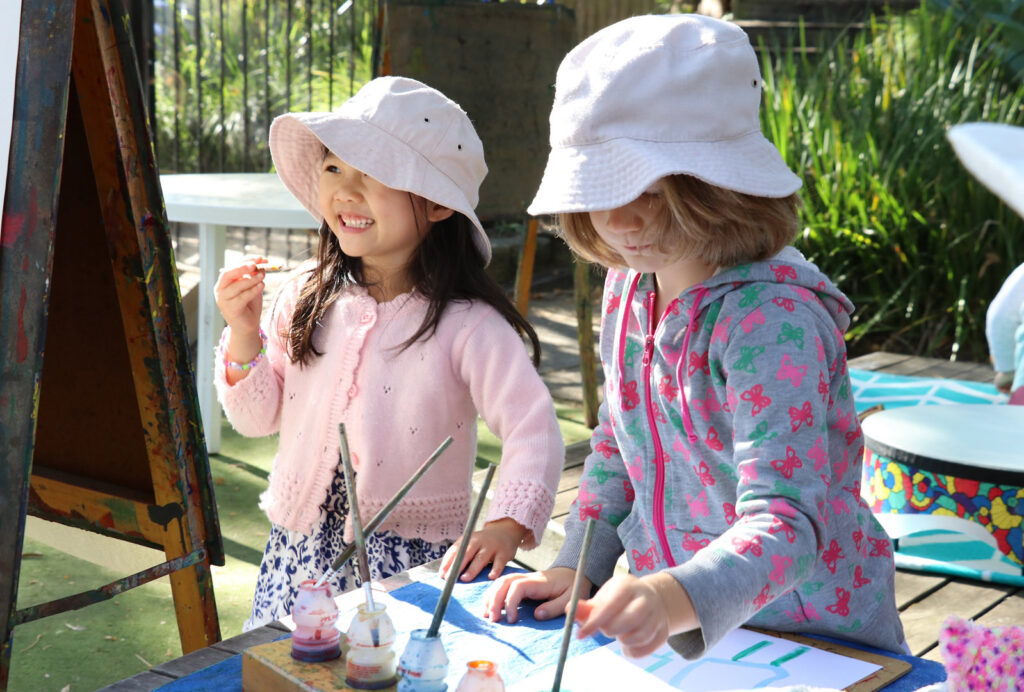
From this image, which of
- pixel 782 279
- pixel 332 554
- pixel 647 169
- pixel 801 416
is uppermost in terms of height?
pixel 647 169

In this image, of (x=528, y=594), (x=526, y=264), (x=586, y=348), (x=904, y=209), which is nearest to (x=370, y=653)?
(x=528, y=594)

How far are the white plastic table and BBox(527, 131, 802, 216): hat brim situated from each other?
174 cm

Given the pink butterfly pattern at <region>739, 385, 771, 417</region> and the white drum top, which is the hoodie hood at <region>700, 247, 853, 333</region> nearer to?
the pink butterfly pattern at <region>739, 385, 771, 417</region>

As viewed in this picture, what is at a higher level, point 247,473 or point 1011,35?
point 1011,35

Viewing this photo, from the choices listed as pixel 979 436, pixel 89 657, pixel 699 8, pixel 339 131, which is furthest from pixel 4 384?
pixel 699 8

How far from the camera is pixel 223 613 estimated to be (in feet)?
7.73

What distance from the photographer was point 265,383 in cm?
180

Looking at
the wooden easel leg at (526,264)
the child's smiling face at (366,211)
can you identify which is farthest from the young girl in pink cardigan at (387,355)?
the wooden easel leg at (526,264)

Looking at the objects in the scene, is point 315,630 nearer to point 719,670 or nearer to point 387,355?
point 719,670

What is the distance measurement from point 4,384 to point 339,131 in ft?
2.18

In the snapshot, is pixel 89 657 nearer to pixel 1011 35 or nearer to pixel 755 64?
→ pixel 755 64

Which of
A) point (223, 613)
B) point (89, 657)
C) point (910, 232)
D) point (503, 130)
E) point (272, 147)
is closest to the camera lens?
point (272, 147)

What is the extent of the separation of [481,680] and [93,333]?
897mm

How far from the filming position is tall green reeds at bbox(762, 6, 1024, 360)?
16.0 feet
